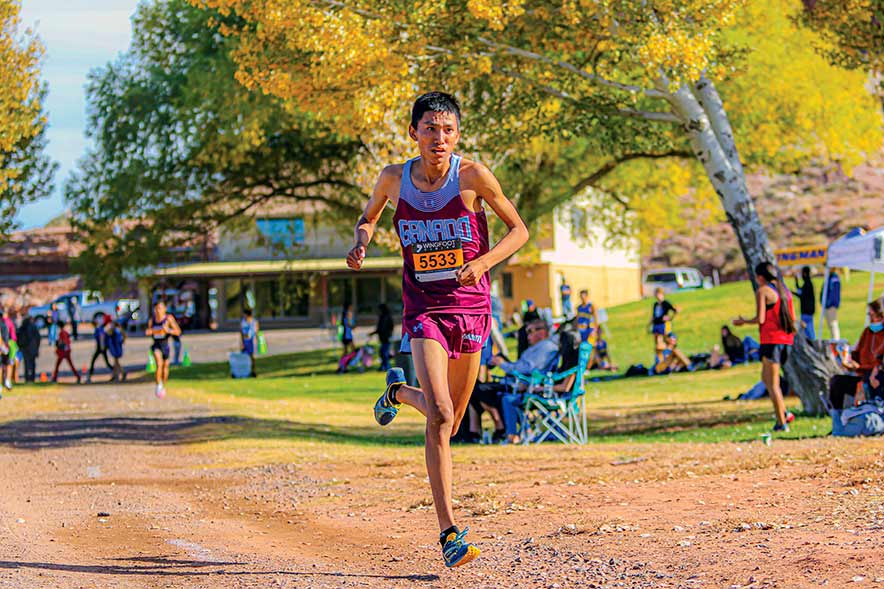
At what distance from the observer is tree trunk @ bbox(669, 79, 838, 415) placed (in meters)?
16.0

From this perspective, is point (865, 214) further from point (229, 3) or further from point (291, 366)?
point (229, 3)

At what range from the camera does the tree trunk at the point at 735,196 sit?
16.0 metres

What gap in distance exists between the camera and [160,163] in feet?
109

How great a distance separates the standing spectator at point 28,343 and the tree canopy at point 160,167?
2.12 meters

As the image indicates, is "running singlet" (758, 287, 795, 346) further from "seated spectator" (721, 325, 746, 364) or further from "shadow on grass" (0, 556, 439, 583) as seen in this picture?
"seated spectator" (721, 325, 746, 364)

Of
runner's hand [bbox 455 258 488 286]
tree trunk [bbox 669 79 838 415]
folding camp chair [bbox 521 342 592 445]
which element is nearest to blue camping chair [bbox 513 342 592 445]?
folding camp chair [bbox 521 342 592 445]

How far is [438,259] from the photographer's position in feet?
20.7

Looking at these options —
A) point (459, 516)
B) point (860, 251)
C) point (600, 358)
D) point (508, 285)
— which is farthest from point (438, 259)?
point (508, 285)

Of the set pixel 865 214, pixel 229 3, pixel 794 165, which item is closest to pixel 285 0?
pixel 229 3

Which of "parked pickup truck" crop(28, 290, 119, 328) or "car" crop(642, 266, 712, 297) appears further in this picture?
"parked pickup truck" crop(28, 290, 119, 328)

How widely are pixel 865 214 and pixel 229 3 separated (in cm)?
6493

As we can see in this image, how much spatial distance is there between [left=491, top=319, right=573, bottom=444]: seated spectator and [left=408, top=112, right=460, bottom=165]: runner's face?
7831 mm

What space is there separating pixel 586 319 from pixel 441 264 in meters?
21.0

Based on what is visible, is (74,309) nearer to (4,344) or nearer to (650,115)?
(4,344)
